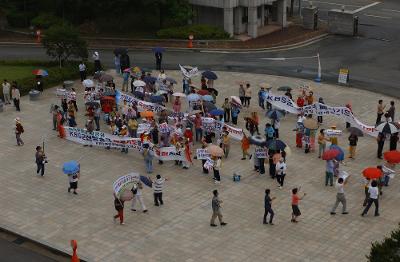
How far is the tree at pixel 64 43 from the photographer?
4722cm

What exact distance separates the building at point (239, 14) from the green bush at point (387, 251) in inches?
1370

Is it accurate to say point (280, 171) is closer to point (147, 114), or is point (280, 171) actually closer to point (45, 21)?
point (147, 114)

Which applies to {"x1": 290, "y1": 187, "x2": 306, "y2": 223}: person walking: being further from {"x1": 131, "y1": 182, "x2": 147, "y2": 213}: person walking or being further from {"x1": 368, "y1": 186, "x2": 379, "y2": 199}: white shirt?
{"x1": 131, "y1": 182, "x2": 147, "y2": 213}: person walking

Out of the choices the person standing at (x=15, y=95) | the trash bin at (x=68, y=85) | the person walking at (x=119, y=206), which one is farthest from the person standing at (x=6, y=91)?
the person walking at (x=119, y=206)

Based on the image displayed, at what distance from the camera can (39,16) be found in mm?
59688

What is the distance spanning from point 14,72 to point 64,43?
3930 mm

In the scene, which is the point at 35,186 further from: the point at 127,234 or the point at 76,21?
the point at 76,21

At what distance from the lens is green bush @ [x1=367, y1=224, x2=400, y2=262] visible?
22.2 meters

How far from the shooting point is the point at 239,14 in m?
57.2

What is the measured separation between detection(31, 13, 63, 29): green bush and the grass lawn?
9.28 meters

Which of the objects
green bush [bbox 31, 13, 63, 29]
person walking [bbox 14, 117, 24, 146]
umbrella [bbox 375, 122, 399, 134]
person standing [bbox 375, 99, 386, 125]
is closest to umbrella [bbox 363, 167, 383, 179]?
umbrella [bbox 375, 122, 399, 134]

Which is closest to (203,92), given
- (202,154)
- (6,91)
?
(202,154)

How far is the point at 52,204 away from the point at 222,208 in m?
6.87

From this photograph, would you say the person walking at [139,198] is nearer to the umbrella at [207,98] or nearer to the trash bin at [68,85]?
the umbrella at [207,98]
